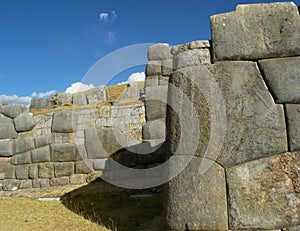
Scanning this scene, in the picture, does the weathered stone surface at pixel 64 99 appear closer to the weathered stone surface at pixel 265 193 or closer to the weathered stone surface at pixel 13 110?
the weathered stone surface at pixel 13 110

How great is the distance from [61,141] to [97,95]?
589 cm

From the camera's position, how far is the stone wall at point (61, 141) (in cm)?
880

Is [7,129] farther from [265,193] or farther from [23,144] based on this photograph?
[265,193]

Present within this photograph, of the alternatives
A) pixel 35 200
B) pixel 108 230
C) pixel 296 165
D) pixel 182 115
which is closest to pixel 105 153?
pixel 35 200

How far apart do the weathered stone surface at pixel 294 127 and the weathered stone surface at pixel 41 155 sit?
7.83m

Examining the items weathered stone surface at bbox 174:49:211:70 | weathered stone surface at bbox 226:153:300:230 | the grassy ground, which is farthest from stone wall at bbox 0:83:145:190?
weathered stone surface at bbox 226:153:300:230

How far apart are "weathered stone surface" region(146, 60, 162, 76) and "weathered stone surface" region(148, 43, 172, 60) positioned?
0.17 metres

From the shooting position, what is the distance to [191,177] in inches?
121

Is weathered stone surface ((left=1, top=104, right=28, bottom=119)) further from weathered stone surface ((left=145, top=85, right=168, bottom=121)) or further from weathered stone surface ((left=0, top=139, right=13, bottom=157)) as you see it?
weathered stone surface ((left=145, top=85, right=168, bottom=121))

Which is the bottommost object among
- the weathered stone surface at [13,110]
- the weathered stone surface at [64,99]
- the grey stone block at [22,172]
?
the grey stone block at [22,172]

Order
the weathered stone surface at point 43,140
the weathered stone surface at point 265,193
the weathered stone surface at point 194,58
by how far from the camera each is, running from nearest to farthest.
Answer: the weathered stone surface at point 265,193
the weathered stone surface at point 194,58
the weathered stone surface at point 43,140

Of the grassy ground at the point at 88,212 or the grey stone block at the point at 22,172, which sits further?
the grey stone block at the point at 22,172

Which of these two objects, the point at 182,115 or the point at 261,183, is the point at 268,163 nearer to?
the point at 261,183

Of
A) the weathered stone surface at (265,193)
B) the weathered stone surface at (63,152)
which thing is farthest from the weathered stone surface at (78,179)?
the weathered stone surface at (265,193)
